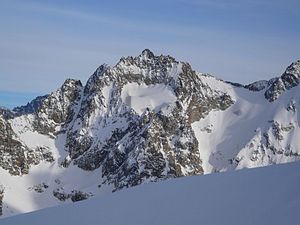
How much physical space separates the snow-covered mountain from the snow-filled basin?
11.7 inches

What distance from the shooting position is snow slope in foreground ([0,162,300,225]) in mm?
13820

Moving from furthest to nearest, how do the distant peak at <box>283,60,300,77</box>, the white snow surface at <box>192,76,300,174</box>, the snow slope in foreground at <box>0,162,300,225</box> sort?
the distant peak at <box>283,60,300,77</box>, the white snow surface at <box>192,76,300,174</box>, the snow slope in foreground at <box>0,162,300,225</box>

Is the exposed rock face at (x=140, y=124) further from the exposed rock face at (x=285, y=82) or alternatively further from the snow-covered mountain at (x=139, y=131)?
the exposed rock face at (x=285, y=82)

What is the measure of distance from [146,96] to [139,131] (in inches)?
954

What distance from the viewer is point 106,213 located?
16906mm

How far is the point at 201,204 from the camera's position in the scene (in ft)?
51.4

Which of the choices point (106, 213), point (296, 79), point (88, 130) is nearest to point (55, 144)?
point (88, 130)

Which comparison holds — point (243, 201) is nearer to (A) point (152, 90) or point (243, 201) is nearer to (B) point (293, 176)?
(B) point (293, 176)

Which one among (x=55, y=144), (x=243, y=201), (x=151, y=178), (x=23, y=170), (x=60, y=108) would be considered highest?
(x=60, y=108)

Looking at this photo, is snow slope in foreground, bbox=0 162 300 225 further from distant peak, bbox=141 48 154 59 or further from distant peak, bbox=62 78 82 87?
distant peak, bbox=141 48 154 59

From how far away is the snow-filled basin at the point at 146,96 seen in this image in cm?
14425

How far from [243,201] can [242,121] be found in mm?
145722

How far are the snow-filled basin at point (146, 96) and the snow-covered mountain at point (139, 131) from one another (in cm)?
30

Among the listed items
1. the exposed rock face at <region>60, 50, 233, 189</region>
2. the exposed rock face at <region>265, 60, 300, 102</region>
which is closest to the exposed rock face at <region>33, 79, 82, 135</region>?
the exposed rock face at <region>60, 50, 233, 189</region>
